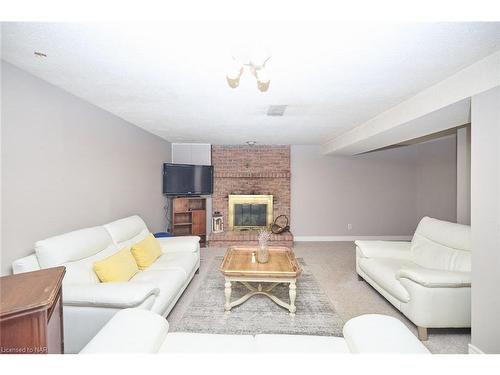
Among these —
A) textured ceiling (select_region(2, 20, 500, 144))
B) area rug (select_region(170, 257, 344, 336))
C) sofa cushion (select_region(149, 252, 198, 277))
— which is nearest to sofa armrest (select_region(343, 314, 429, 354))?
area rug (select_region(170, 257, 344, 336))

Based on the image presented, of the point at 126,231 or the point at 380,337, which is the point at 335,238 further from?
the point at 380,337

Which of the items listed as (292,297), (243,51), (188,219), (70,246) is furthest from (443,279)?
(188,219)

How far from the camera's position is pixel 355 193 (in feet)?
17.6

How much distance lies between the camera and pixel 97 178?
2629 millimetres

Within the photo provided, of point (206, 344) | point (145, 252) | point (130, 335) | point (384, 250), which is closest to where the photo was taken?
point (130, 335)

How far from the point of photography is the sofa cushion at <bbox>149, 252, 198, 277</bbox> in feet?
8.26

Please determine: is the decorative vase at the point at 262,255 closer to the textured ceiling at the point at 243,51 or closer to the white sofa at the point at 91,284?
the white sofa at the point at 91,284

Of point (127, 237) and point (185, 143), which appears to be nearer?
point (127, 237)

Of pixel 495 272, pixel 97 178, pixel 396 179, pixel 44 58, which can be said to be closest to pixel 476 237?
pixel 495 272

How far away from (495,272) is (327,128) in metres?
2.63

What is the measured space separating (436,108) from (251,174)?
3761 mm

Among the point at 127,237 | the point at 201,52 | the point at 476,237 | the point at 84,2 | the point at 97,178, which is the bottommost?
the point at 127,237

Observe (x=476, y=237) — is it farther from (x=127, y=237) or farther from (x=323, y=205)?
(x=323, y=205)

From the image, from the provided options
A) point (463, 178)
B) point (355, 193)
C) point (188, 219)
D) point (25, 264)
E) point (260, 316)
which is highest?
point (463, 178)
